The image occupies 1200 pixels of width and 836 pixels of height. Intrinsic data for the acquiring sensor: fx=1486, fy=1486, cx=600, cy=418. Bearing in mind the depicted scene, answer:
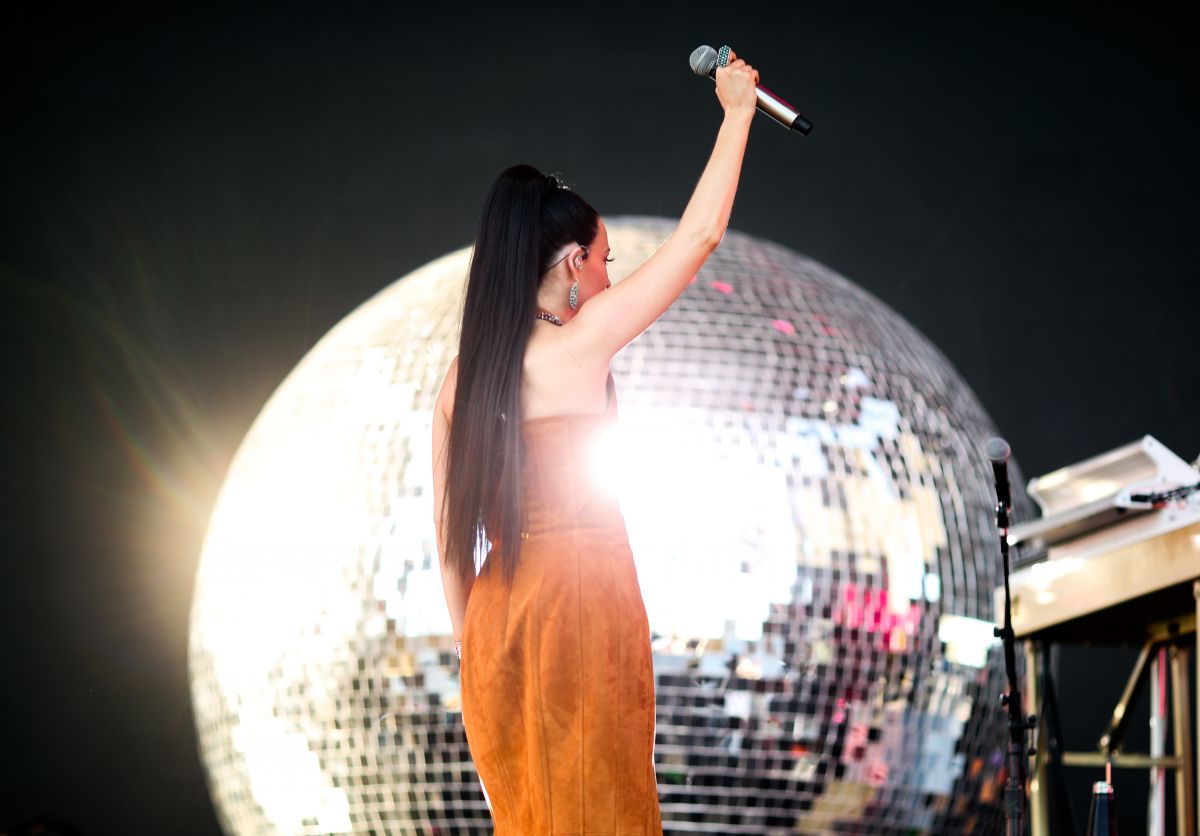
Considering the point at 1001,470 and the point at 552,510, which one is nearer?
the point at 552,510

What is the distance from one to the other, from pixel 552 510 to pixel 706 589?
155 cm

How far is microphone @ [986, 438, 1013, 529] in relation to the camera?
8.34 ft

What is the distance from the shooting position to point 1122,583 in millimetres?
2871

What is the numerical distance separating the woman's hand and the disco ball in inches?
60.2

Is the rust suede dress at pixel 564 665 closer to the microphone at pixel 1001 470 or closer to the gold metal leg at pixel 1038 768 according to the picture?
the microphone at pixel 1001 470

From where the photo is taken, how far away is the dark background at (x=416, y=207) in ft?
15.9

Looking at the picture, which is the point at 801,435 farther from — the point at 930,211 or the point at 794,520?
the point at 930,211

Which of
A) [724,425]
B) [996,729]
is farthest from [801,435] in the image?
[996,729]

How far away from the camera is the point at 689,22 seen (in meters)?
5.07

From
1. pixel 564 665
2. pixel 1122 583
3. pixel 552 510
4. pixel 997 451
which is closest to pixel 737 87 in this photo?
pixel 552 510

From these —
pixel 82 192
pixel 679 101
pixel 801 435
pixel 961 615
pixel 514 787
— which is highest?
pixel 679 101

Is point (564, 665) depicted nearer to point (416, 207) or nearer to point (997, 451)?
point (997, 451)

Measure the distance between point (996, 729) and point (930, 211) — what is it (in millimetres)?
2079

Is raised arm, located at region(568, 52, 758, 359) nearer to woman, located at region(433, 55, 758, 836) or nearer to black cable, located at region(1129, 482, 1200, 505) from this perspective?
woman, located at region(433, 55, 758, 836)
